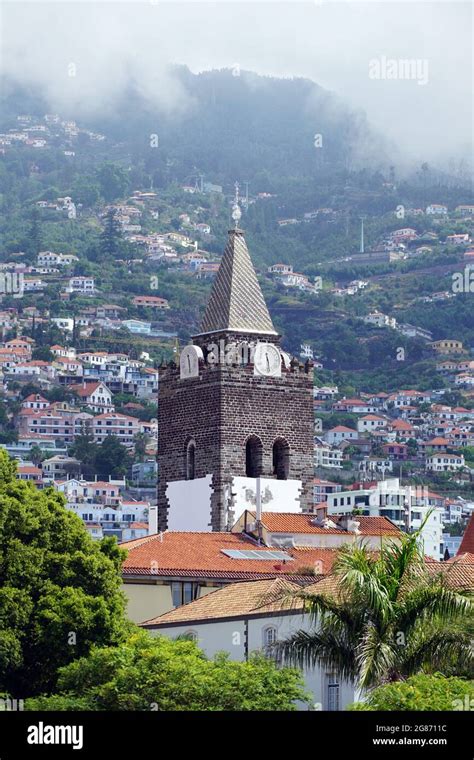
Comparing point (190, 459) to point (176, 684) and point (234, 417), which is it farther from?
point (176, 684)

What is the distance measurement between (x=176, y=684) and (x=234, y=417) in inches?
1435

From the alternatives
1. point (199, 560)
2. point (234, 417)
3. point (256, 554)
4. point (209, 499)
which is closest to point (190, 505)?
point (209, 499)

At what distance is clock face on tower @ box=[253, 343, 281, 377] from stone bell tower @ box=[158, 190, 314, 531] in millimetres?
34

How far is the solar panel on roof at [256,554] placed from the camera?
6712 cm

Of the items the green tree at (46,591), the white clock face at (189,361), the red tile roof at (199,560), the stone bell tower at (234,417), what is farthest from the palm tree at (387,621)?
the white clock face at (189,361)

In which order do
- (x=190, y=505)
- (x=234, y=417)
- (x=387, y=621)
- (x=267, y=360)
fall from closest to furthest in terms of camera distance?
(x=387, y=621) < (x=190, y=505) < (x=234, y=417) < (x=267, y=360)

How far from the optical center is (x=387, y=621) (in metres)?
36.5

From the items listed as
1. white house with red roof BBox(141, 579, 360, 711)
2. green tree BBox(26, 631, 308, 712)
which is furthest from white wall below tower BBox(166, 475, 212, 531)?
green tree BBox(26, 631, 308, 712)

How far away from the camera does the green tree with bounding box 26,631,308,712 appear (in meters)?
44.0

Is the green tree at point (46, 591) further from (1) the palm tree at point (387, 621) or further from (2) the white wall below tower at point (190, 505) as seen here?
(2) the white wall below tower at point (190, 505)
